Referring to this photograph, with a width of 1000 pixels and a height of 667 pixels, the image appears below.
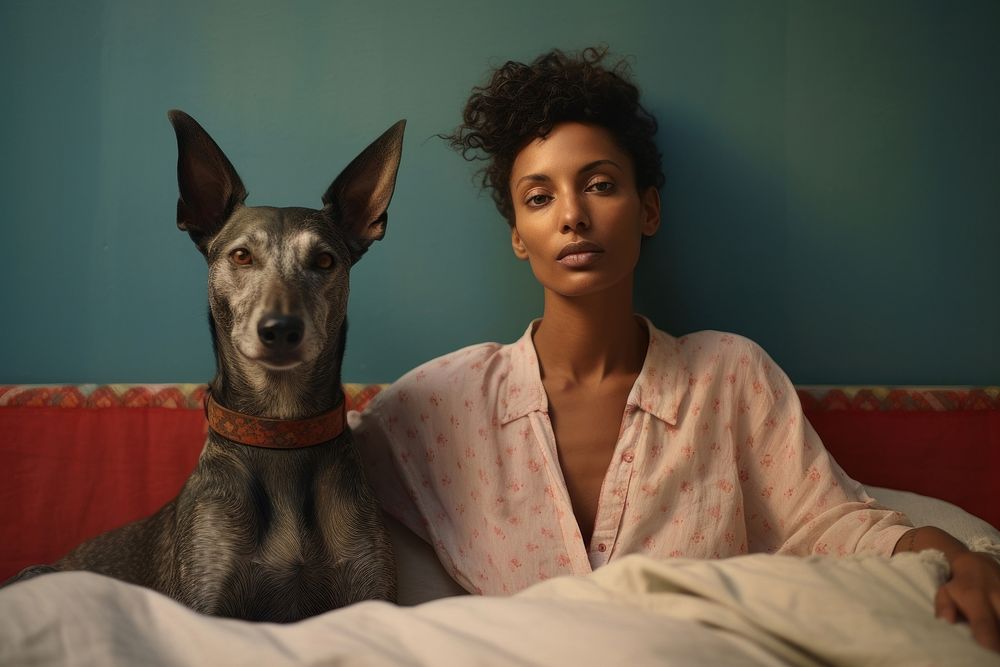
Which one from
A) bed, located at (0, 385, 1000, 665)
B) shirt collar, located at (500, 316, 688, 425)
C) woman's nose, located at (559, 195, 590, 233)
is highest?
woman's nose, located at (559, 195, 590, 233)

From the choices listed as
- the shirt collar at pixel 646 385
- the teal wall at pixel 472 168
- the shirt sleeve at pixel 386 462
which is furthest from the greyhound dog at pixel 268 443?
the teal wall at pixel 472 168

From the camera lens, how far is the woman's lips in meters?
1.54

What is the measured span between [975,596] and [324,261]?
1.14 meters

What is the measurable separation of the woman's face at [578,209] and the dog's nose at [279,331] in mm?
612

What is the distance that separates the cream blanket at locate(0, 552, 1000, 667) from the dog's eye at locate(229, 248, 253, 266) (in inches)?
24.0

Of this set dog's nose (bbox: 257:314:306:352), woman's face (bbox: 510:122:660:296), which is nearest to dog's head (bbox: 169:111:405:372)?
dog's nose (bbox: 257:314:306:352)

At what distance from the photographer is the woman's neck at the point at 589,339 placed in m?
1.68

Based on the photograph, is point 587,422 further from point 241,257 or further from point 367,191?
point 241,257

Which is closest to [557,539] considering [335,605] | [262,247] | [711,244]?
[335,605]

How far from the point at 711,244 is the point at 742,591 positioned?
4.35 ft

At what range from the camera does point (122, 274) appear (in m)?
2.03

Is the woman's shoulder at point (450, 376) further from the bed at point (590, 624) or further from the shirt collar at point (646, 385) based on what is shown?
the bed at point (590, 624)

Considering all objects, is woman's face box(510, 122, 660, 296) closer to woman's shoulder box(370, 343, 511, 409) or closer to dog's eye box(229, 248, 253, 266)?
woman's shoulder box(370, 343, 511, 409)

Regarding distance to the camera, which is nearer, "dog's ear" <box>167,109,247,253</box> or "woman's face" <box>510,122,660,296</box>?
"dog's ear" <box>167,109,247,253</box>
